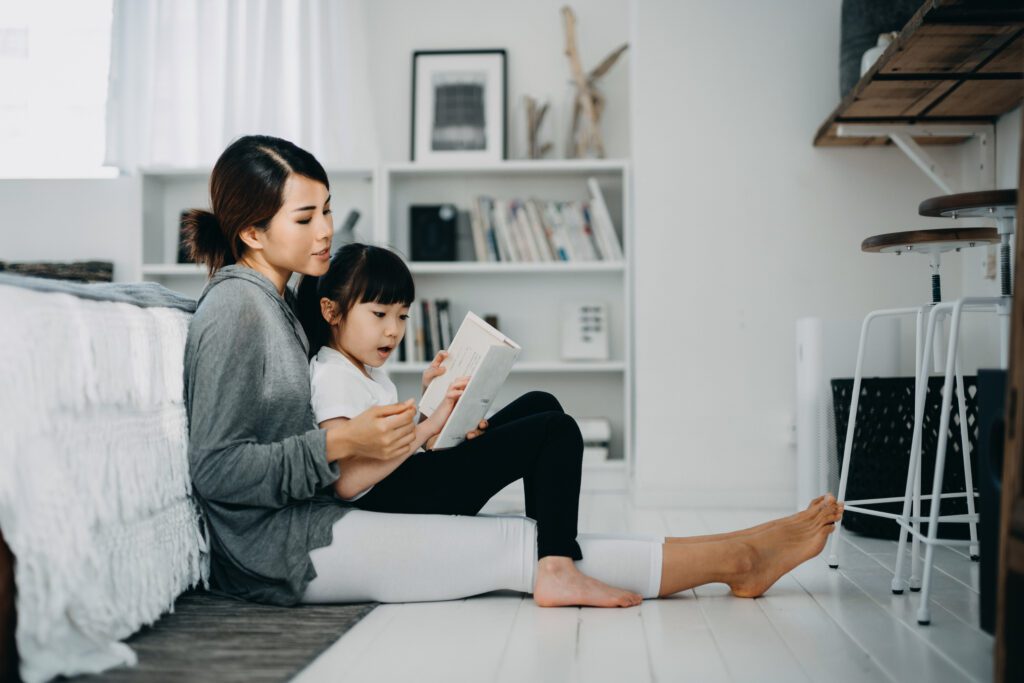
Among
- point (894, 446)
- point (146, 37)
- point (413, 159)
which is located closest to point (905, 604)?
point (894, 446)

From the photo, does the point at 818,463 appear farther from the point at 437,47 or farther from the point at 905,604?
the point at 437,47

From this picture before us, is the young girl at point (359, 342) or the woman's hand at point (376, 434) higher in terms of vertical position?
the young girl at point (359, 342)

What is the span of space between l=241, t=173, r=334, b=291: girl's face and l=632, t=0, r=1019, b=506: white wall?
158 centimetres

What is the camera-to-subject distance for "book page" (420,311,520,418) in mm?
1699

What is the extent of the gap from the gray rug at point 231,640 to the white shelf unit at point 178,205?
2.13 metres

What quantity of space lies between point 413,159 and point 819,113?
146 cm

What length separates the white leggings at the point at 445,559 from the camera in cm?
164

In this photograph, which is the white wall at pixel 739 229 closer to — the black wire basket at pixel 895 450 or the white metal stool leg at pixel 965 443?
the black wire basket at pixel 895 450

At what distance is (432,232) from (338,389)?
189 cm

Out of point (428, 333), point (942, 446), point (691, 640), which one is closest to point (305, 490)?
point (691, 640)

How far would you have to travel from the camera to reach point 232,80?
3521 millimetres

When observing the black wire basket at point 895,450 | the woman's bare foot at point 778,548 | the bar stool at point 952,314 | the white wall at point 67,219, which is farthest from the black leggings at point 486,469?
the white wall at point 67,219

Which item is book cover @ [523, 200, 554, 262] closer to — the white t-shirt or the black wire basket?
the black wire basket

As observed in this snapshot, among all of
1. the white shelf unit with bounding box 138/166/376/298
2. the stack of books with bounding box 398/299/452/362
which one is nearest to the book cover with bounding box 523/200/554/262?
the stack of books with bounding box 398/299/452/362
